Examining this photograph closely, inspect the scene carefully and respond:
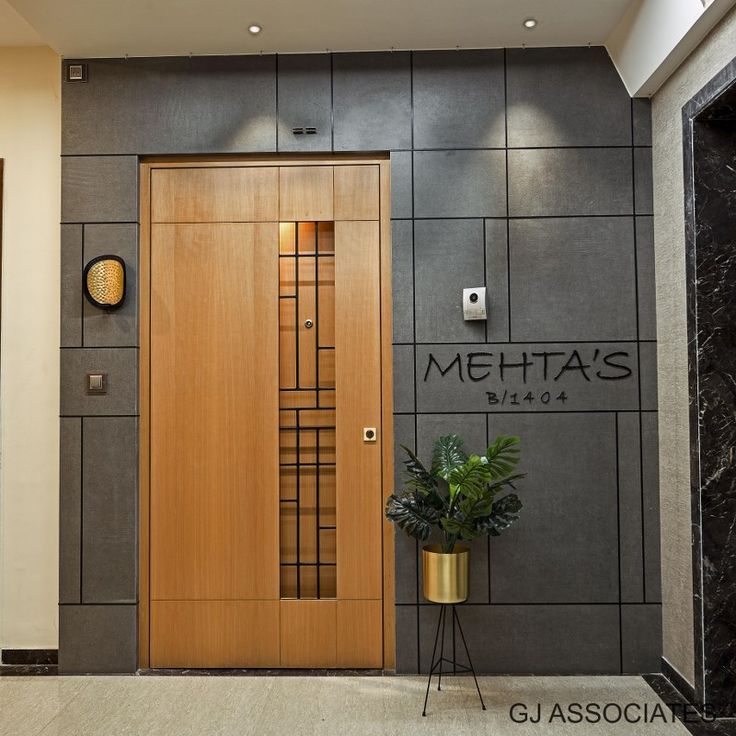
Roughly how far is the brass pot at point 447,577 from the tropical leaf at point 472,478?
1.00 feet

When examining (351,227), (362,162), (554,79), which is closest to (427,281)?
(351,227)

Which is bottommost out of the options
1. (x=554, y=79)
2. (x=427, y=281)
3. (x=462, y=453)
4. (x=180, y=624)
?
(x=180, y=624)

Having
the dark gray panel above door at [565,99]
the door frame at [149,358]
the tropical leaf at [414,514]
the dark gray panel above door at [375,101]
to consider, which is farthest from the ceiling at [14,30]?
the tropical leaf at [414,514]

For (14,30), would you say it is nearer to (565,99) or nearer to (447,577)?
(565,99)

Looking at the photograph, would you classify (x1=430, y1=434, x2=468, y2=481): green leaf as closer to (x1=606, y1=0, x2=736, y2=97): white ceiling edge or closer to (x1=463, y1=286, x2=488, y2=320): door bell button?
(x1=463, y1=286, x2=488, y2=320): door bell button

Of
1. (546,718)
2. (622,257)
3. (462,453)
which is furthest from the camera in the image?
(622,257)

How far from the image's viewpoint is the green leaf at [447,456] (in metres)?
2.94

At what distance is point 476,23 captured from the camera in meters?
3.04

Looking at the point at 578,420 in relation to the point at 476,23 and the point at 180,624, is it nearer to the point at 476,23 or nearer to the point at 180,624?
the point at 476,23

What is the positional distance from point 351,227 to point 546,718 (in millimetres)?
2372

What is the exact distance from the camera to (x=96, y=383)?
10.7 feet

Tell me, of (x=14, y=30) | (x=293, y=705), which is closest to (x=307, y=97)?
(x=14, y=30)

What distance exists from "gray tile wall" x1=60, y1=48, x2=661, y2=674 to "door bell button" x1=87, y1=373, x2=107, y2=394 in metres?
0.04

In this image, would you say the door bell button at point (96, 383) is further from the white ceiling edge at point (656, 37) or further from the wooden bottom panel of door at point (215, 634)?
the white ceiling edge at point (656, 37)
